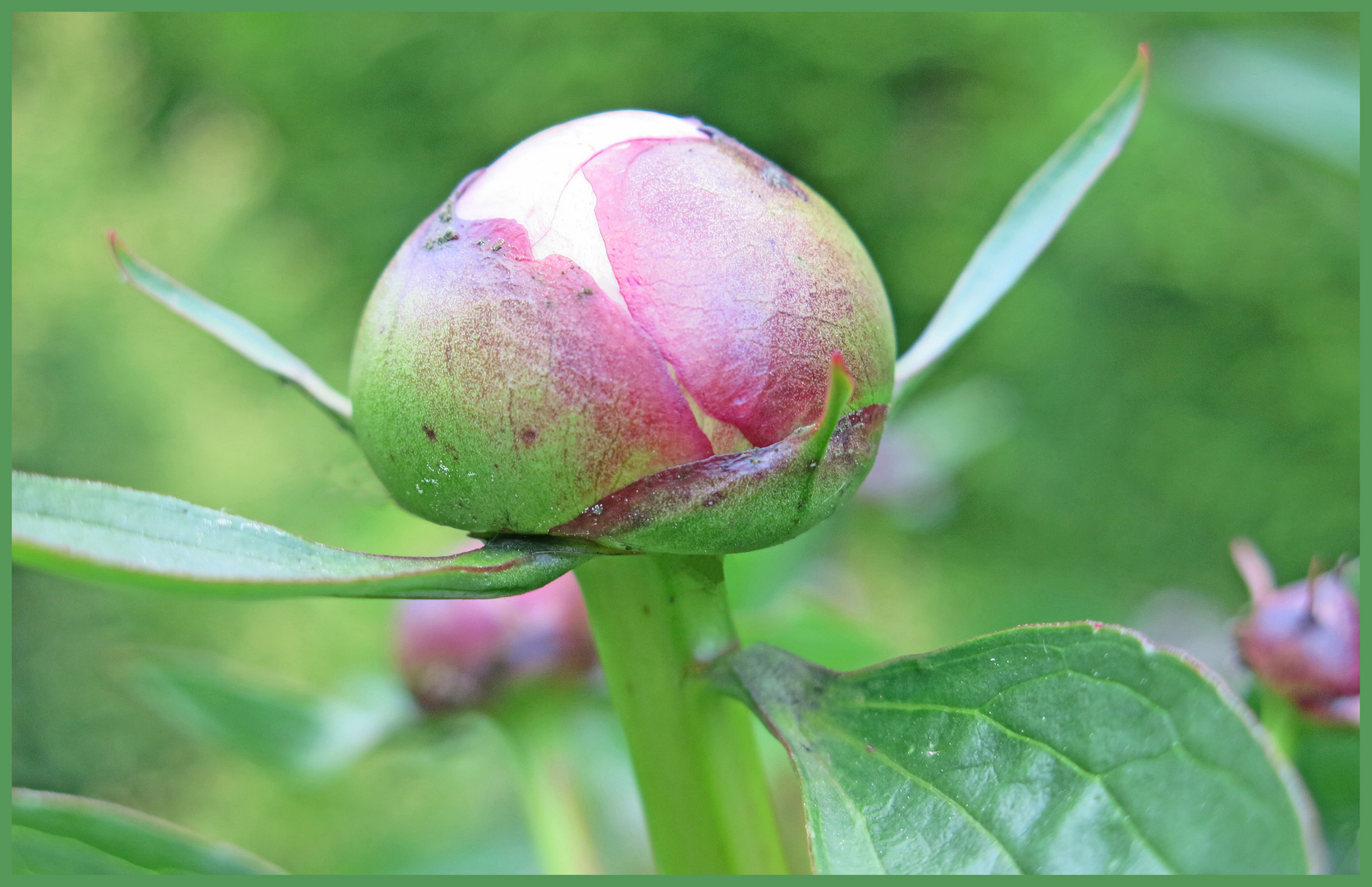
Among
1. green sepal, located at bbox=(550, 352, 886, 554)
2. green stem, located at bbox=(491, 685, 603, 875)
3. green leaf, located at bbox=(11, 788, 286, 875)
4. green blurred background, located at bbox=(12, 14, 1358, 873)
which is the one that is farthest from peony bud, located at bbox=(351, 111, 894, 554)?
green blurred background, located at bbox=(12, 14, 1358, 873)

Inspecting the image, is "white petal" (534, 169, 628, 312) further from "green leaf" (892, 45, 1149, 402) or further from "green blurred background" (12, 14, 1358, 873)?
"green blurred background" (12, 14, 1358, 873)

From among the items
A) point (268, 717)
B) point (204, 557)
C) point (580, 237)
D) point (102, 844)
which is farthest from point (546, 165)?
point (268, 717)

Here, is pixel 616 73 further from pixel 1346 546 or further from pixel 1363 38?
pixel 1363 38

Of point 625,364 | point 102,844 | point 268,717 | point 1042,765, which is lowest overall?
point 268,717

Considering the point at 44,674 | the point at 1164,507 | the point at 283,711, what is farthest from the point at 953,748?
the point at 1164,507

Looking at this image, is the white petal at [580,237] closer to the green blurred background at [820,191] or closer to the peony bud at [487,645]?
the peony bud at [487,645]

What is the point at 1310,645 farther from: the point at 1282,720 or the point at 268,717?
the point at 268,717

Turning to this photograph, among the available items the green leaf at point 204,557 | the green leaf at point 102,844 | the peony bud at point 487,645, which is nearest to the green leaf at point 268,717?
the peony bud at point 487,645
